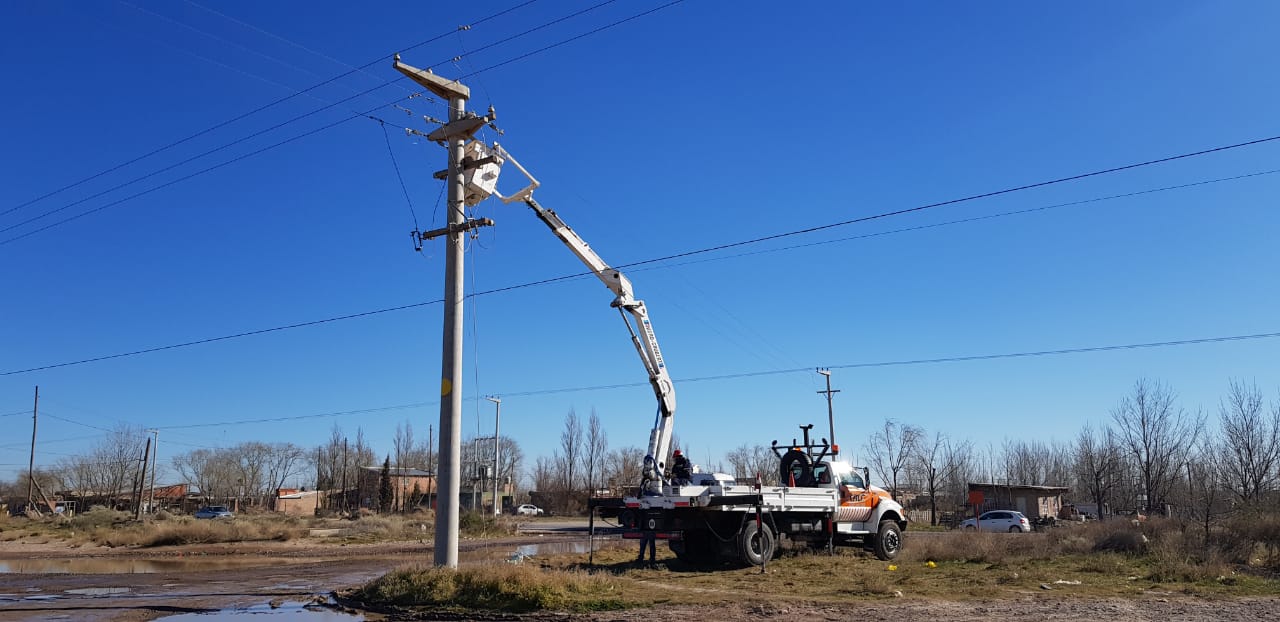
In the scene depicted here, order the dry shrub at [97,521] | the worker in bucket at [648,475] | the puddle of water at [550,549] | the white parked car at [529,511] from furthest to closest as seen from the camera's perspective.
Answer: the white parked car at [529,511]
the dry shrub at [97,521]
the puddle of water at [550,549]
the worker in bucket at [648,475]

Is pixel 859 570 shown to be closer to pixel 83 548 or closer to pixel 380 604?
pixel 380 604

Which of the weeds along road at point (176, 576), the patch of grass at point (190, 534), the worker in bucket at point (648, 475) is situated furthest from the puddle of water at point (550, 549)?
the patch of grass at point (190, 534)

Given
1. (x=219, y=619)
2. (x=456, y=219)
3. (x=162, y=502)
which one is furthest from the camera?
(x=162, y=502)

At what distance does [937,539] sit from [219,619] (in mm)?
16962

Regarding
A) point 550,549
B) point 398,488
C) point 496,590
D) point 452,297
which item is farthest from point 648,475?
point 398,488

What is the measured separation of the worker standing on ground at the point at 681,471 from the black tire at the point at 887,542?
5225 millimetres

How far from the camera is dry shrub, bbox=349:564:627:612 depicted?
39.0 feet

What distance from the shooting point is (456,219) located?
607 inches

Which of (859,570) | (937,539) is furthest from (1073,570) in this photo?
(937,539)

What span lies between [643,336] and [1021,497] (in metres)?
45.4

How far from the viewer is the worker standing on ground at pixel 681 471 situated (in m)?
18.1

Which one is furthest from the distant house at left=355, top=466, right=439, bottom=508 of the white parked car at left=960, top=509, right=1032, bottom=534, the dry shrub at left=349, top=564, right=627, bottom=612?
the dry shrub at left=349, top=564, right=627, bottom=612

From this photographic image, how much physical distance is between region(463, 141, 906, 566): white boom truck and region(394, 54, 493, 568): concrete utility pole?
1.33 feet

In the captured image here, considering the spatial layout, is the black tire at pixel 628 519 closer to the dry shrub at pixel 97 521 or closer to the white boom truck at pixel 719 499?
the white boom truck at pixel 719 499
